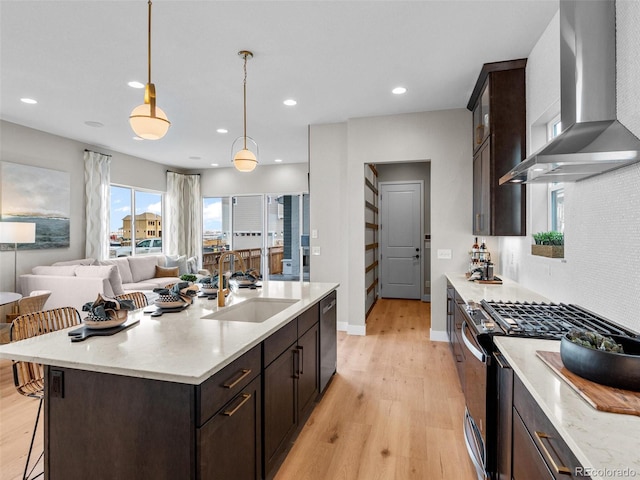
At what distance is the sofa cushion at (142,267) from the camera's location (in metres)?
6.25

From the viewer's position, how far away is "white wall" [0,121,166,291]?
4.75 metres

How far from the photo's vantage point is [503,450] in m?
1.51

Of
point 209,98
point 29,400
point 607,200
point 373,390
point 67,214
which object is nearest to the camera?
point 607,200

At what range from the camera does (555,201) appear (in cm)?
278

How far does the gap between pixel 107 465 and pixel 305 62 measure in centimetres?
316

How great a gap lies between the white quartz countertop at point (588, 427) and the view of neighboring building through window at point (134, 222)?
6994 mm

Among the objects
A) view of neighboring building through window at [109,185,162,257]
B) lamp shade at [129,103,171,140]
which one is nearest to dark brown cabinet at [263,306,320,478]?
lamp shade at [129,103,171,140]

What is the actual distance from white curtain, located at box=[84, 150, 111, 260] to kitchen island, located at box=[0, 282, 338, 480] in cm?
490

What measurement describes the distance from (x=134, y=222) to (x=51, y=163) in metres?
1.95

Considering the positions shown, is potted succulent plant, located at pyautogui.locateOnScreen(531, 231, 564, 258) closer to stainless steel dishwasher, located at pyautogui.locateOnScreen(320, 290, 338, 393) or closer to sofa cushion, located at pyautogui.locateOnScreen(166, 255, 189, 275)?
stainless steel dishwasher, located at pyautogui.locateOnScreen(320, 290, 338, 393)

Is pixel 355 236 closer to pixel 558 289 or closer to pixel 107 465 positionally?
pixel 558 289

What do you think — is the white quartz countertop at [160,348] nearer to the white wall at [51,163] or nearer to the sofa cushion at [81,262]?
the sofa cushion at [81,262]

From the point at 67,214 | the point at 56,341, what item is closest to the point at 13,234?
the point at 67,214

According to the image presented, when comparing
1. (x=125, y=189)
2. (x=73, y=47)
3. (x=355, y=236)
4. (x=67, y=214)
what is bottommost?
(x=355, y=236)
